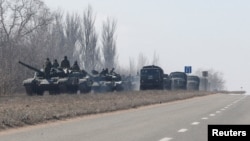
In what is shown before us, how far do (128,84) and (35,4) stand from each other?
55.6 ft

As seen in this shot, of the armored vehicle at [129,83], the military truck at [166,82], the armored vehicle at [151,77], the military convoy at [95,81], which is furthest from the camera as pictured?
the armored vehicle at [129,83]

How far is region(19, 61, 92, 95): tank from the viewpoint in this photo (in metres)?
51.8

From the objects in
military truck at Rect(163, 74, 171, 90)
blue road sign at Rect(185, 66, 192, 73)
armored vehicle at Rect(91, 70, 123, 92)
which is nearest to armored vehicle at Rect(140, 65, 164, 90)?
armored vehicle at Rect(91, 70, 123, 92)

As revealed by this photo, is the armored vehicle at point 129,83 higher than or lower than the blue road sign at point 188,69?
lower

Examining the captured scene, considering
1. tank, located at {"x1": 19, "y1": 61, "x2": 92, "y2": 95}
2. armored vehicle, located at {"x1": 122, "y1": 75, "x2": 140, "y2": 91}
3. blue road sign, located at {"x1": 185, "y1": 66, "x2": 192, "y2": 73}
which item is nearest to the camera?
tank, located at {"x1": 19, "y1": 61, "x2": 92, "y2": 95}

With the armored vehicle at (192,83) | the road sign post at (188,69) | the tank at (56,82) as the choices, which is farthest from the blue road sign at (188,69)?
the tank at (56,82)

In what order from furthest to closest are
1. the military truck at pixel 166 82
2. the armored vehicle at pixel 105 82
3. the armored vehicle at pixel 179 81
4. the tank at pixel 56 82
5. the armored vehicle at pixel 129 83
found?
the armored vehicle at pixel 179 81, the armored vehicle at pixel 129 83, the military truck at pixel 166 82, the armored vehicle at pixel 105 82, the tank at pixel 56 82

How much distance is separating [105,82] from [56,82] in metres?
16.5

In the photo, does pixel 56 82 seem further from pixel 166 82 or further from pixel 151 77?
pixel 166 82

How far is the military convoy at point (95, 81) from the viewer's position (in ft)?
171

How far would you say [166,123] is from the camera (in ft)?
69.1

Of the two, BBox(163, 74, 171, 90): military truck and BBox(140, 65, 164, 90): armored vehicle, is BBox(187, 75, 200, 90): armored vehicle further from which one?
BBox(140, 65, 164, 90): armored vehicle

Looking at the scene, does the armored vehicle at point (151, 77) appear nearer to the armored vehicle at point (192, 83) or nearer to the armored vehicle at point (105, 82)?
the armored vehicle at point (105, 82)

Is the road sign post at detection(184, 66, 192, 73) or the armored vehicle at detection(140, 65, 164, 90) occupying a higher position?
the road sign post at detection(184, 66, 192, 73)
